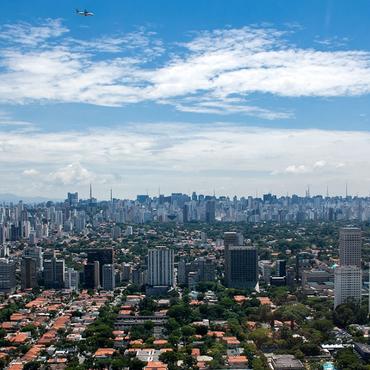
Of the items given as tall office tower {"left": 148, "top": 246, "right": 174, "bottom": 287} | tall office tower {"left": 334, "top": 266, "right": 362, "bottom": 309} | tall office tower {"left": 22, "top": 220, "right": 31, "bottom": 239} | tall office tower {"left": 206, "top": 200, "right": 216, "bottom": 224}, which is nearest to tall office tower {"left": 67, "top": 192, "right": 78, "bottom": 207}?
tall office tower {"left": 206, "top": 200, "right": 216, "bottom": 224}

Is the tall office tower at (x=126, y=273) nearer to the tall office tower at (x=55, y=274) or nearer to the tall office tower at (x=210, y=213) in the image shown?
the tall office tower at (x=55, y=274)

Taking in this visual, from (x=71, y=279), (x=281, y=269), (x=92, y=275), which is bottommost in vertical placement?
(x=71, y=279)

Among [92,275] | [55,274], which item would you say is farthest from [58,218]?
[92,275]

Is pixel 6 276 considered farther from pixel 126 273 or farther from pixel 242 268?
pixel 242 268

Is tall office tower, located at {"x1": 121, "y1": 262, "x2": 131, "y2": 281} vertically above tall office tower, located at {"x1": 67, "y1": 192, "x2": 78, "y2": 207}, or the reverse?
tall office tower, located at {"x1": 67, "y1": 192, "x2": 78, "y2": 207}

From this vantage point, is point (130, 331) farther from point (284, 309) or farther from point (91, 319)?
point (284, 309)

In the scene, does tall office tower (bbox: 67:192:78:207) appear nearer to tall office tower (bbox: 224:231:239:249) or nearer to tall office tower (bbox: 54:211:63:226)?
tall office tower (bbox: 54:211:63:226)
